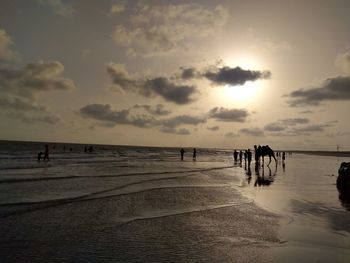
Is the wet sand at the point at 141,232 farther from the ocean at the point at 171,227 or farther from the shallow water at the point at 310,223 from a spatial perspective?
the shallow water at the point at 310,223

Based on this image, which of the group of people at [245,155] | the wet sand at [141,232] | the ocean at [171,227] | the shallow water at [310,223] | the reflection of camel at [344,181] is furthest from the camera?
the group of people at [245,155]

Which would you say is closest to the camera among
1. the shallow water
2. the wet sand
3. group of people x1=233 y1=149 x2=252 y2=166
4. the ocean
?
the wet sand

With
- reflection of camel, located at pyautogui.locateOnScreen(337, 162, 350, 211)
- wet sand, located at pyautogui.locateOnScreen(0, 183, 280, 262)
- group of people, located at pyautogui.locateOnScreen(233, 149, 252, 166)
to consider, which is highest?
group of people, located at pyautogui.locateOnScreen(233, 149, 252, 166)

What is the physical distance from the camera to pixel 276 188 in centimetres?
2084

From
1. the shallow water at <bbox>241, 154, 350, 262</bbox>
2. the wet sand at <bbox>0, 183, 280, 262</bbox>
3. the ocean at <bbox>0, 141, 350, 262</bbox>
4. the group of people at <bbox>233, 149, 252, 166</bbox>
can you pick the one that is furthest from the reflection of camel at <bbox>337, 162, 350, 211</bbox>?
the group of people at <bbox>233, 149, 252, 166</bbox>

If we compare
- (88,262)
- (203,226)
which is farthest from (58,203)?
(88,262)

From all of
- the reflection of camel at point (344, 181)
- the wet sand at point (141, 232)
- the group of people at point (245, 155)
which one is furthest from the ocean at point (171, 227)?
the group of people at point (245, 155)

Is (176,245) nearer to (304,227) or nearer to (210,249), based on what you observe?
→ (210,249)

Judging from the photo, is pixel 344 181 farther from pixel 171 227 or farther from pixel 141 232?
pixel 141 232

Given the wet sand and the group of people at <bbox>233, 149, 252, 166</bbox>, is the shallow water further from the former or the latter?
the group of people at <bbox>233, 149, 252, 166</bbox>

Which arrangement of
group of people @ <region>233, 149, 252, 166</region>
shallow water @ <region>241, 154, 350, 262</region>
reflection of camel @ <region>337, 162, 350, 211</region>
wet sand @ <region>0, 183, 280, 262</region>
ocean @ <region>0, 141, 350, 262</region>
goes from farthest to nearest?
group of people @ <region>233, 149, 252, 166</region> < reflection of camel @ <region>337, 162, 350, 211</region> < shallow water @ <region>241, 154, 350, 262</region> < ocean @ <region>0, 141, 350, 262</region> < wet sand @ <region>0, 183, 280, 262</region>

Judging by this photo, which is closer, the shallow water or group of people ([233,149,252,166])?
the shallow water

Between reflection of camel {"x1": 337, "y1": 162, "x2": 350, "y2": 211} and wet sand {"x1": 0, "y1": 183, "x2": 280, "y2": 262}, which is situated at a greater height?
reflection of camel {"x1": 337, "y1": 162, "x2": 350, "y2": 211}

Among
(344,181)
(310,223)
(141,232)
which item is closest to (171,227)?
(141,232)
